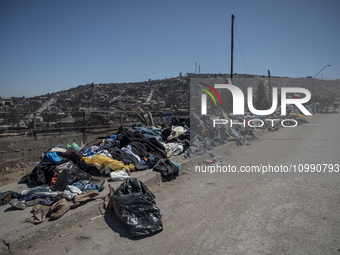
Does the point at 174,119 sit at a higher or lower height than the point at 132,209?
higher

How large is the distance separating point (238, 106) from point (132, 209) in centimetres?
1429

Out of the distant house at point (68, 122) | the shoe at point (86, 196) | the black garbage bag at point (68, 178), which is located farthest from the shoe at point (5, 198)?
the distant house at point (68, 122)

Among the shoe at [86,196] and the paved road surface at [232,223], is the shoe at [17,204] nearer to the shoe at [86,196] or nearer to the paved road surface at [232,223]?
the shoe at [86,196]

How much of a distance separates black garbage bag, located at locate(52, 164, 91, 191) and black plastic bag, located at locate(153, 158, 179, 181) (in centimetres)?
174

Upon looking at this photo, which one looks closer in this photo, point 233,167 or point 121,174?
point 121,174

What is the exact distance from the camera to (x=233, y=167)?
23.6ft

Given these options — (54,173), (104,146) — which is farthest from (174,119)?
(54,173)

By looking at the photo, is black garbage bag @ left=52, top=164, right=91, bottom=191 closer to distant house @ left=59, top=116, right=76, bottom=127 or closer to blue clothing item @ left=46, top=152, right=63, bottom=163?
blue clothing item @ left=46, top=152, right=63, bottom=163

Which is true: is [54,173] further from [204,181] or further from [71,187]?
[204,181]

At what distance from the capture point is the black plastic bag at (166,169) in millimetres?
6035

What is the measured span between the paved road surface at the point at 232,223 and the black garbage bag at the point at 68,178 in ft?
3.79

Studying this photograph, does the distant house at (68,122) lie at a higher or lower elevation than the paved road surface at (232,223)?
higher

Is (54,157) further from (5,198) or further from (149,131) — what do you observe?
(149,131)

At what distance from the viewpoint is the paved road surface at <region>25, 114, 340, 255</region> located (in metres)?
3.09
